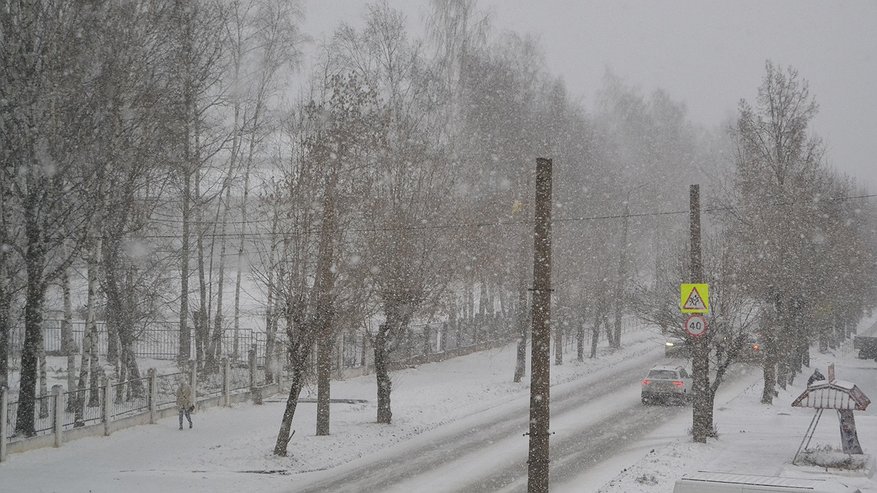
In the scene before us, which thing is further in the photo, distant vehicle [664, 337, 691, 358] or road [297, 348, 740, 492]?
distant vehicle [664, 337, 691, 358]

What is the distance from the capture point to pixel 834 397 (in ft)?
56.4

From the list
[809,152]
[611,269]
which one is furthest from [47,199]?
[611,269]

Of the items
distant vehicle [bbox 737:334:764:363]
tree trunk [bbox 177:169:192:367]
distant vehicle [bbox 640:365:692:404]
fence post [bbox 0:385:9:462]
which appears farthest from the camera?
distant vehicle [bbox 640:365:692:404]

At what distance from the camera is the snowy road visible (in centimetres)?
1631

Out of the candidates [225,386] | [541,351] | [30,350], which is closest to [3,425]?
[30,350]

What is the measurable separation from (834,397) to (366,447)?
10066 mm

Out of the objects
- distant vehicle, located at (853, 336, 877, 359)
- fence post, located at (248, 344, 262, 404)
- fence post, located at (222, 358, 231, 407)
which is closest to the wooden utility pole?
fence post, located at (222, 358, 231, 407)

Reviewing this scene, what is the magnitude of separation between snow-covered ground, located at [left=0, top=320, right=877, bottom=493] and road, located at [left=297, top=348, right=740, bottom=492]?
7.7 inches

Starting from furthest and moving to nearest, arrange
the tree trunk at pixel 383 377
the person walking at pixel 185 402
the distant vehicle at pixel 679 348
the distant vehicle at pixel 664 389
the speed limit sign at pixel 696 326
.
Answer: the distant vehicle at pixel 679 348 → the distant vehicle at pixel 664 389 → the tree trunk at pixel 383 377 → the person walking at pixel 185 402 → the speed limit sign at pixel 696 326

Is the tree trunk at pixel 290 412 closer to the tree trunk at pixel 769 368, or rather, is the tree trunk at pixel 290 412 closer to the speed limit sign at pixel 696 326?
the speed limit sign at pixel 696 326

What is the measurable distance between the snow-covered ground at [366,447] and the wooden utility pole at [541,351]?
9.64 feet

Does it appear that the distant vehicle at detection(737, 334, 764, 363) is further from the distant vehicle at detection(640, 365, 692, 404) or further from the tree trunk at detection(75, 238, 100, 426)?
the tree trunk at detection(75, 238, 100, 426)

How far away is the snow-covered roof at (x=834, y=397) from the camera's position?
17.1m

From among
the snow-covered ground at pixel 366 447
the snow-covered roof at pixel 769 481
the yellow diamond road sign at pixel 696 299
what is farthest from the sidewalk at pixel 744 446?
the yellow diamond road sign at pixel 696 299
